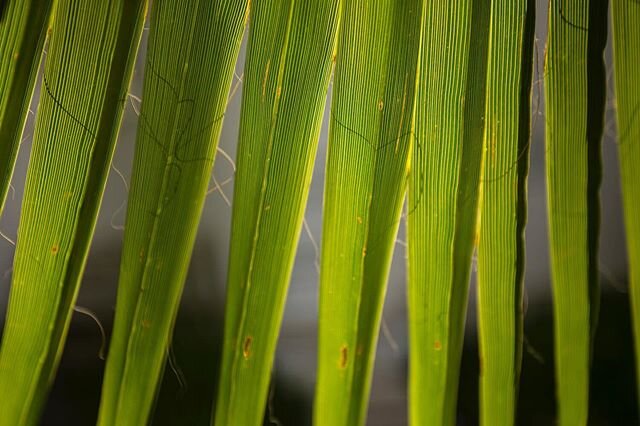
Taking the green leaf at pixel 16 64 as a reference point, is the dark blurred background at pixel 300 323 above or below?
below

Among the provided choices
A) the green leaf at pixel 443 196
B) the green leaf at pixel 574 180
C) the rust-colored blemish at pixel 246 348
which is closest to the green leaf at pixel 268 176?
the rust-colored blemish at pixel 246 348

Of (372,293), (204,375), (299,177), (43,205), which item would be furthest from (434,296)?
(43,205)

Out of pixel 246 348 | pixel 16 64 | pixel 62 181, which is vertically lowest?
pixel 246 348

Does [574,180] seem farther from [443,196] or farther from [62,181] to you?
[62,181]

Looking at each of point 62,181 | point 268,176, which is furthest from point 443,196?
point 62,181

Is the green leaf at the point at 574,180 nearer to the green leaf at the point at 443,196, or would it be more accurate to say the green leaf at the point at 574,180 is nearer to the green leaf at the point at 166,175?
the green leaf at the point at 443,196

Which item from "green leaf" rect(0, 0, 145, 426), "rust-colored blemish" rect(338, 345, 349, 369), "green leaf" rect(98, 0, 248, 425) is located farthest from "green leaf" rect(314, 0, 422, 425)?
"green leaf" rect(0, 0, 145, 426)
